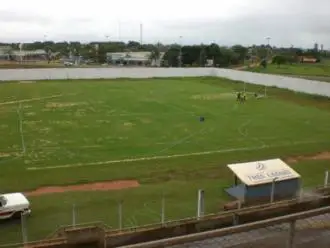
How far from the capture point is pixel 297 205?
10148 mm

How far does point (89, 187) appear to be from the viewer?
66.0 feet

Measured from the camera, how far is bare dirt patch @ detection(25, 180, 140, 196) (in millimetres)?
19500

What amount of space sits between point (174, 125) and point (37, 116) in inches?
445

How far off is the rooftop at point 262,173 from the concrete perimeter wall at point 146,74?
3579 centimetres

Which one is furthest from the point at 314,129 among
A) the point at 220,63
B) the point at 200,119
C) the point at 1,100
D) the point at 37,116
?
the point at 220,63

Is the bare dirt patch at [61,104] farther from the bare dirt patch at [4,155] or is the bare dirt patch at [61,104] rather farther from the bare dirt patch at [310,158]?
the bare dirt patch at [310,158]

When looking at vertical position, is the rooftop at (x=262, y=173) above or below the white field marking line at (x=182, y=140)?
above

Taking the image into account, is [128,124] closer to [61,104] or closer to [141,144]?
[141,144]

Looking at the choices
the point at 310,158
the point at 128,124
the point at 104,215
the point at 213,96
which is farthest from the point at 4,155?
the point at 213,96

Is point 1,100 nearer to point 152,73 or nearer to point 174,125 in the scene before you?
point 174,125

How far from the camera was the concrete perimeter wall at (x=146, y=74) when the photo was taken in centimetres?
5614

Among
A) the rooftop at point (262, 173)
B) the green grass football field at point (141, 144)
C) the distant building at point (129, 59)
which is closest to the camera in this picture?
the rooftop at point (262, 173)

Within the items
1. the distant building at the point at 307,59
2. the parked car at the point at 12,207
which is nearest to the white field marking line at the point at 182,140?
the parked car at the point at 12,207

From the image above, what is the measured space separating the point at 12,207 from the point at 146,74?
183ft
